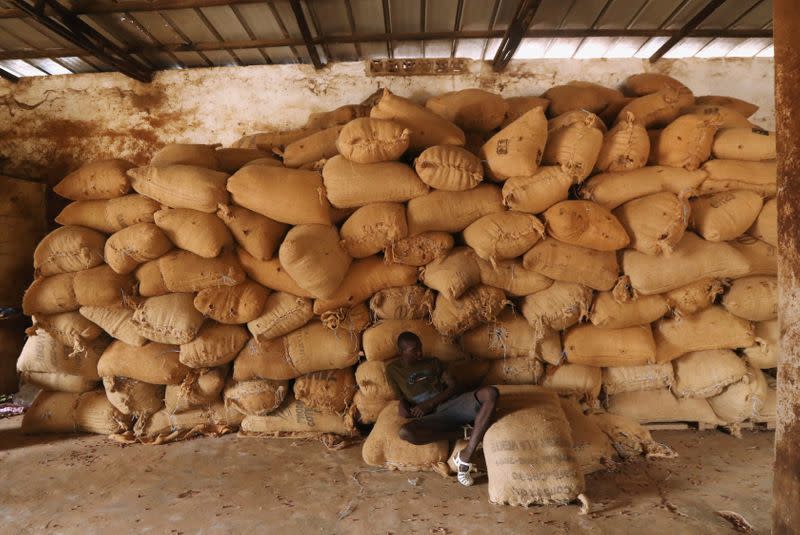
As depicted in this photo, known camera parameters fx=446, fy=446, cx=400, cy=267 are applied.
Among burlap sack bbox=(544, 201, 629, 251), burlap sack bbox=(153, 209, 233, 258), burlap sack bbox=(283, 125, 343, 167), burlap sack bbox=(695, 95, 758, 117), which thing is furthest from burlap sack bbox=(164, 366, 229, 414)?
burlap sack bbox=(695, 95, 758, 117)

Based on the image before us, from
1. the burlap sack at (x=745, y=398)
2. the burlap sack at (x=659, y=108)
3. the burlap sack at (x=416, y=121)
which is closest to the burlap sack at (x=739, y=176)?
the burlap sack at (x=659, y=108)

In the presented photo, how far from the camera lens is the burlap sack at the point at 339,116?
329cm

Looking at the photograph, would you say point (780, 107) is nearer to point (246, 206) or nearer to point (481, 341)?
point (481, 341)

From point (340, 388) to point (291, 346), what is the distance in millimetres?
395

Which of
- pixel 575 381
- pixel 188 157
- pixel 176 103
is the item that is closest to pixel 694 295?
pixel 575 381

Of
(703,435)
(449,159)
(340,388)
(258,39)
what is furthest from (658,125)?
(258,39)

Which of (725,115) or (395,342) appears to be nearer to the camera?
(395,342)

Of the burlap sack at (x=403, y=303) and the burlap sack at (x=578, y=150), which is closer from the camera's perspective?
the burlap sack at (x=578, y=150)

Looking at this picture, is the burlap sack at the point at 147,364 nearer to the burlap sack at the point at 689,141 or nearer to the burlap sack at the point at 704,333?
the burlap sack at the point at 704,333

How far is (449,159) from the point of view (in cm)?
245

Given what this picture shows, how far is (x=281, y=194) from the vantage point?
8.22 ft

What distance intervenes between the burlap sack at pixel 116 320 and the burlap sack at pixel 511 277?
2.12 metres

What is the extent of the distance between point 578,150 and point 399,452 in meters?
1.90

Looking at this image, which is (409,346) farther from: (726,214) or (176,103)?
(176,103)
